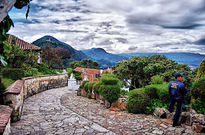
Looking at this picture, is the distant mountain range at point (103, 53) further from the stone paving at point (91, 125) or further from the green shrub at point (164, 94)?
the stone paving at point (91, 125)

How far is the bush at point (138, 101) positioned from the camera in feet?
20.1

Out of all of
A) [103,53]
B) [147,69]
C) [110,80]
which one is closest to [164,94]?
[110,80]

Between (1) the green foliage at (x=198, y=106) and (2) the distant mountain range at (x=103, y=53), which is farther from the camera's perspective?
(2) the distant mountain range at (x=103, y=53)

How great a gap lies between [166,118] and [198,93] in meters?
1.44

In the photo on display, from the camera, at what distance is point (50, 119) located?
5.43m

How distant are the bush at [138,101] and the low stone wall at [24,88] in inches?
170

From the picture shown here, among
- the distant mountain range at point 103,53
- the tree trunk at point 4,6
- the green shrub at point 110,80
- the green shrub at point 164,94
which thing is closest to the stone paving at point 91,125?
the green shrub at point 164,94

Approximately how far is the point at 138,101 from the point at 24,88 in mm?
6572

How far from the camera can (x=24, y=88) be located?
8609 mm

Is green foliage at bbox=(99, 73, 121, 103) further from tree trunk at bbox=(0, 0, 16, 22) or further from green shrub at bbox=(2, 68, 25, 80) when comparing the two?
tree trunk at bbox=(0, 0, 16, 22)

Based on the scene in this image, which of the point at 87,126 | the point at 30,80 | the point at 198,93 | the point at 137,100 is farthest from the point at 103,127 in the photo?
the point at 30,80

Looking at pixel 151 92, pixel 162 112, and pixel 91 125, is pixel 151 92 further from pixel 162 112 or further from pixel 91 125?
pixel 91 125

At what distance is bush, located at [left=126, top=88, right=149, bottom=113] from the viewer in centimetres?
612

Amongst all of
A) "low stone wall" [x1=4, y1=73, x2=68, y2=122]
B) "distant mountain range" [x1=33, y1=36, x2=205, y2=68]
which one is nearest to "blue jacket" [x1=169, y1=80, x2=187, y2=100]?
"distant mountain range" [x1=33, y1=36, x2=205, y2=68]
